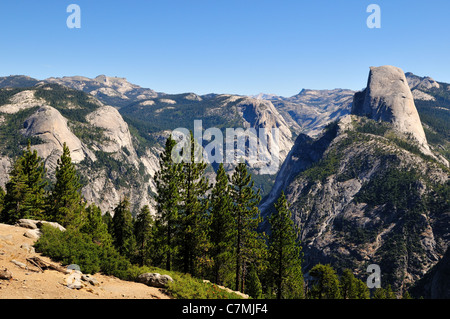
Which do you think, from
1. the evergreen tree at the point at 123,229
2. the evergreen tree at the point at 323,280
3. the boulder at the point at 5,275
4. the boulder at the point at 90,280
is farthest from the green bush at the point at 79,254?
the evergreen tree at the point at 323,280

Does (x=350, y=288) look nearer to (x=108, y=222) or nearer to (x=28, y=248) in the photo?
(x=108, y=222)

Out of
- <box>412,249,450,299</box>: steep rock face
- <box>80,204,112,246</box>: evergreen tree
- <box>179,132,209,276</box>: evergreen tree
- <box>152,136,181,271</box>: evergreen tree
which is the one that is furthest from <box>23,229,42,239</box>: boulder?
<box>412,249,450,299</box>: steep rock face

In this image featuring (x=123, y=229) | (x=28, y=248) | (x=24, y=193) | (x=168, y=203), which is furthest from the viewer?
(x=123, y=229)

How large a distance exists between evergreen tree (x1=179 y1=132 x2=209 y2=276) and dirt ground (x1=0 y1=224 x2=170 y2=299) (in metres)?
10.2

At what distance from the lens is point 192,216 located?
98.0 feet

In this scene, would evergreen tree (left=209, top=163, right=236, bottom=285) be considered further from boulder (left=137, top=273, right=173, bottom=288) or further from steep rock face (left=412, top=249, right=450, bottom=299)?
steep rock face (left=412, top=249, right=450, bottom=299)

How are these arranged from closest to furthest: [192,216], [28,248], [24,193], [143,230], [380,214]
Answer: [28,248] < [192,216] < [24,193] < [143,230] < [380,214]

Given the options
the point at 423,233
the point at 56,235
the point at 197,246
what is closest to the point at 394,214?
the point at 423,233

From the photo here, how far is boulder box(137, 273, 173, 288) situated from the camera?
20.2m

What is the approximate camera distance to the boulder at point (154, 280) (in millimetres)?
20219

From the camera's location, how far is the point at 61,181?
39.0 m

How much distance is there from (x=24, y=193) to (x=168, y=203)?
22.3 metres

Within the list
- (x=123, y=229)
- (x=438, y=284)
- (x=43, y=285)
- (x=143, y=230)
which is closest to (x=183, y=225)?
(x=43, y=285)
